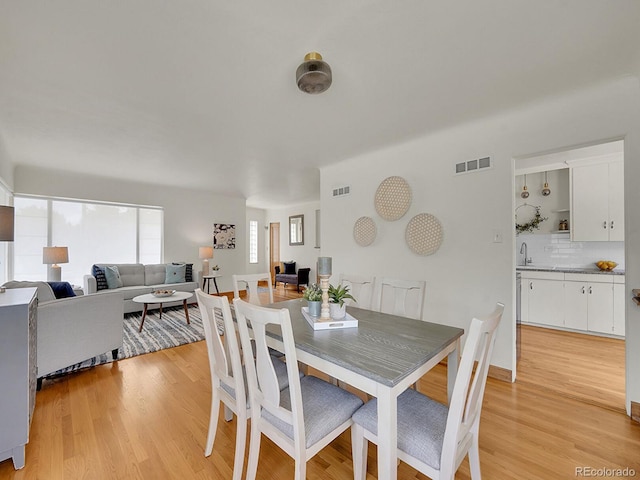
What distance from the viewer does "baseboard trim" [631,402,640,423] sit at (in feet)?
6.21

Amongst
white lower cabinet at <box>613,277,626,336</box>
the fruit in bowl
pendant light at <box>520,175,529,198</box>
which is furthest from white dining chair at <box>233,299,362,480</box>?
A: pendant light at <box>520,175,529,198</box>

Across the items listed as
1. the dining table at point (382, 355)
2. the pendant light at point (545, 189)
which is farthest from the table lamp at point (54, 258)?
the pendant light at point (545, 189)

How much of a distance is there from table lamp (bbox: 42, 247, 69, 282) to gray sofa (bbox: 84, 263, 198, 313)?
0.38 metres

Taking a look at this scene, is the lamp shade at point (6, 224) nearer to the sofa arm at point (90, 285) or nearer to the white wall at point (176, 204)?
the sofa arm at point (90, 285)

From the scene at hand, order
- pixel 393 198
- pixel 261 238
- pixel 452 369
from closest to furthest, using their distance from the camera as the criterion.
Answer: pixel 452 369 → pixel 393 198 → pixel 261 238

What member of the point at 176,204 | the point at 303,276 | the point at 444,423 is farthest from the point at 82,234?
the point at 444,423

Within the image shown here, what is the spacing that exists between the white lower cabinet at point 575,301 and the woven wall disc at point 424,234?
6.88 feet

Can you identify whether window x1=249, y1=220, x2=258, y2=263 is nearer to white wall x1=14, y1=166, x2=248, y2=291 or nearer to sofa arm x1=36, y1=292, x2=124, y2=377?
white wall x1=14, y1=166, x2=248, y2=291

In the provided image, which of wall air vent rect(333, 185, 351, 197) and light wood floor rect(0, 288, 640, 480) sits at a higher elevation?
wall air vent rect(333, 185, 351, 197)

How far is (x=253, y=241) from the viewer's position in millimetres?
8695

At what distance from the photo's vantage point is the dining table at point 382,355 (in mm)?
1024

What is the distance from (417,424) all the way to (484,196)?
222 cm

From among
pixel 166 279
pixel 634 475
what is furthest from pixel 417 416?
pixel 166 279

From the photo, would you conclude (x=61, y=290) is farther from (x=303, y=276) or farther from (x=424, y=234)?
(x=303, y=276)
